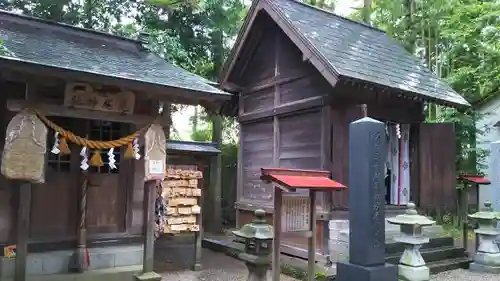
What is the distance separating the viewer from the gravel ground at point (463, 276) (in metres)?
8.88

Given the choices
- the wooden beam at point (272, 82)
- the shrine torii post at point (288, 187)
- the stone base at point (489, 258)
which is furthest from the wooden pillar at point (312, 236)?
the stone base at point (489, 258)

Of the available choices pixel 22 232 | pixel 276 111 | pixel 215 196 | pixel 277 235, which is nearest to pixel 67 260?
pixel 22 232

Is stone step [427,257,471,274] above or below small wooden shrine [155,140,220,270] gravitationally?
below

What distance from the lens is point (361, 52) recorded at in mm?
10805

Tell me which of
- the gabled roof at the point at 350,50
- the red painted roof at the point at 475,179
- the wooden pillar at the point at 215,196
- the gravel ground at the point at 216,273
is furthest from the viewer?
the wooden pillar at the point at 215,196

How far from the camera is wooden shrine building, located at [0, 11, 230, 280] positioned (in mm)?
6777

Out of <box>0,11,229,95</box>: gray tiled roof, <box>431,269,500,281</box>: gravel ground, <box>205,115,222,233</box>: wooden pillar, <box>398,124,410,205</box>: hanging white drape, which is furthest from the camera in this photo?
<box>205,115,222,233</box>: wooden pillar

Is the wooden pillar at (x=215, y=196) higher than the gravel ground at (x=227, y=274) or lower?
higher

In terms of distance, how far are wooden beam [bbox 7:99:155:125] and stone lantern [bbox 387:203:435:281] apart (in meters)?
5.30

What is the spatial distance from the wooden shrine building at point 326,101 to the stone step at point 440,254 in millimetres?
1369

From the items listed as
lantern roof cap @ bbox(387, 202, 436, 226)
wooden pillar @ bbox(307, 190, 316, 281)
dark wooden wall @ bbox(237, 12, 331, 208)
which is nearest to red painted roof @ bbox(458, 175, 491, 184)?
lantern roof cap @ bbox(387, 202, 436, 226)

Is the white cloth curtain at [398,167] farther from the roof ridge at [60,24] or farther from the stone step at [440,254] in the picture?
the roof ridge at [60,24]

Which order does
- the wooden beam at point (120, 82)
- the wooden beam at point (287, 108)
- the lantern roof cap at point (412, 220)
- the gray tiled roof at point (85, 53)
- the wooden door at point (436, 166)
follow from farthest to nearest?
1. the wooden door at point (436, 166)
2. the wooden beam at point (287, 108)
3. the lantern roof cap at point (412, 220)
4. the gray tiled roof at point (85, 53)
5. the wooden beam at point (120, 82)

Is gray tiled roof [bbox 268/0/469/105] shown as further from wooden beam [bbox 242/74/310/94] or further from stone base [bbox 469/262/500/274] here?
stone base [bbox 469/262/500/274]
